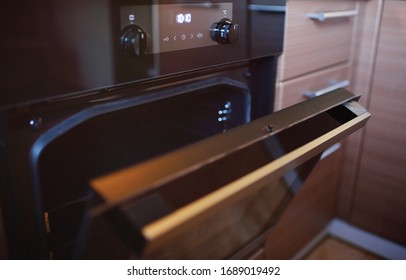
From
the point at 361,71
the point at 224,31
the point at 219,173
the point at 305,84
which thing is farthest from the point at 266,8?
the point at 361,71

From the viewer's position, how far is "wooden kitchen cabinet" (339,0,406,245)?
1.05 metres

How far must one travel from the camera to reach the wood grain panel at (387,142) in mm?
1050

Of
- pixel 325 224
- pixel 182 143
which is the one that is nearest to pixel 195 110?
pixel 182 143

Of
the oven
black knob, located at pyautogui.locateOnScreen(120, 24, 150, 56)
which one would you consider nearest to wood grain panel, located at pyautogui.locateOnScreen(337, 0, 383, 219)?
the oven

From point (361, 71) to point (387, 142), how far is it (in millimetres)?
202

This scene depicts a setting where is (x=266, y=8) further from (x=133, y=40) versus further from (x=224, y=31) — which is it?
(x=133, y=40)

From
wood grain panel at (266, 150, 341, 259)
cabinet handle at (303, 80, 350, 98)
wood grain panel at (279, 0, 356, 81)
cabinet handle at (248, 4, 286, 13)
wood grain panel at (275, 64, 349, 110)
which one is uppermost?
cabinet handle at (248, 4, 286, 13)

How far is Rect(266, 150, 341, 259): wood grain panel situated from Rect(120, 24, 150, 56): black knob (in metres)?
0.60

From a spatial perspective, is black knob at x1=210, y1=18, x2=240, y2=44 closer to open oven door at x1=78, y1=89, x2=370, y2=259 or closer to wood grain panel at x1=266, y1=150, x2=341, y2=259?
open oven door at x1=78, y1=89, x2=370, y2=259

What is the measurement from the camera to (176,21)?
57 cm

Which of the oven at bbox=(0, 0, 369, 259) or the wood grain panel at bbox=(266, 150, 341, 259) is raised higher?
the oven at bbox=(0, 0, 369, 259)
